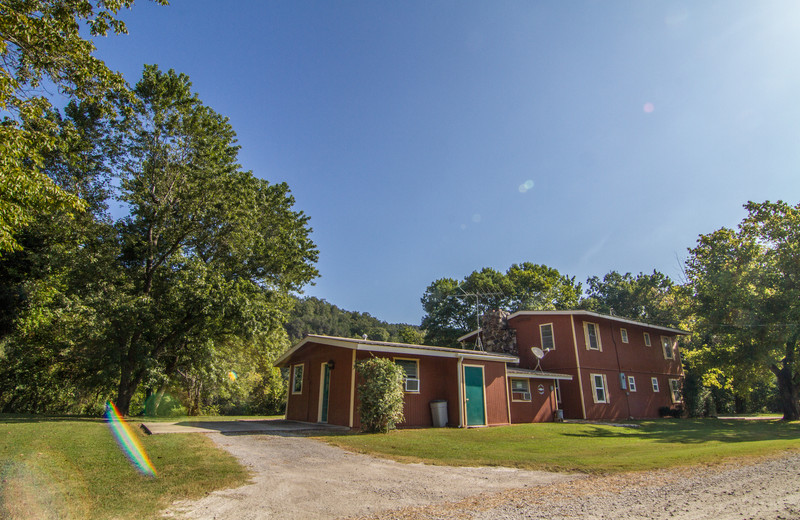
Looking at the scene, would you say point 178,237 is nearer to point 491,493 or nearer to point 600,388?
point 491,493

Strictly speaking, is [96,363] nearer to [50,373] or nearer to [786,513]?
[50,373]

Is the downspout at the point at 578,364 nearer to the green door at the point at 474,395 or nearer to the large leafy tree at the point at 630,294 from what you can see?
the green door at the point at 474,395

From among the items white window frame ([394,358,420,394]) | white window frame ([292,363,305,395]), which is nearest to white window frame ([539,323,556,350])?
white window frame ([394,358,420,394])

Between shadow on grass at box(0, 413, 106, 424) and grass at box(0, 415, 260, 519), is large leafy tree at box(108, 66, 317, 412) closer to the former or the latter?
shadow on grass at box(0, 413, 106, 424)

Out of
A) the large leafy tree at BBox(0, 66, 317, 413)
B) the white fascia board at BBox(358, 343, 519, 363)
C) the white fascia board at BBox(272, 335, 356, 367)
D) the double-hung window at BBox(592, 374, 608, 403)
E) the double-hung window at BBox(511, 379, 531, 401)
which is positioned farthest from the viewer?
the double-hung window at BBox(592, 374, 608, 403)

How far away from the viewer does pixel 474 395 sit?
1528 centimetres

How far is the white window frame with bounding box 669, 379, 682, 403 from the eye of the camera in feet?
81.7

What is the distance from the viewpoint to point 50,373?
71.1ft

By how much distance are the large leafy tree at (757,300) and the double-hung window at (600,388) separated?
23.8ft

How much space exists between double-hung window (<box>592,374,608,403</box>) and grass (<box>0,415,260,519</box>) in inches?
719

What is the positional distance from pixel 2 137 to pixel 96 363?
14240mm

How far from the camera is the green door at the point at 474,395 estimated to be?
49.0 feet

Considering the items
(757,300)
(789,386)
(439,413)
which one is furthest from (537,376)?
(789,386)

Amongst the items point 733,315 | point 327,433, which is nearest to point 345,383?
point 327,433
